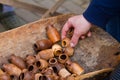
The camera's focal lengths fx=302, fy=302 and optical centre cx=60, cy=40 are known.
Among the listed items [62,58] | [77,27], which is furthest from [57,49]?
[77,27]

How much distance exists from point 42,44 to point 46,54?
0.06m

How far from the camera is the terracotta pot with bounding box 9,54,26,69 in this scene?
4.71 ft

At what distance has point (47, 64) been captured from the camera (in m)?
1.46

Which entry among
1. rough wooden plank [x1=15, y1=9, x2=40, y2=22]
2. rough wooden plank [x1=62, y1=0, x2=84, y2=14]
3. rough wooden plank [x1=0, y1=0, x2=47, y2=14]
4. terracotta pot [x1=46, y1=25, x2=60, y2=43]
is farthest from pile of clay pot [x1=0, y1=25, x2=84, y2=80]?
rough wooden plank [x1=62, y1=0, x2=84, y2=14]

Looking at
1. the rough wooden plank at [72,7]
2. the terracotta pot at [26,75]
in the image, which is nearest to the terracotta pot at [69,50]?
the terracotta pot at [26,75]

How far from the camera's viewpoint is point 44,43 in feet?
5.00

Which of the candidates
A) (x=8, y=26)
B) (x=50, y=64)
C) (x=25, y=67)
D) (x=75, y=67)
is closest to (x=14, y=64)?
(x=25, y=67)

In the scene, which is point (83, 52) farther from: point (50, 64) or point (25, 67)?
point (25, 67)

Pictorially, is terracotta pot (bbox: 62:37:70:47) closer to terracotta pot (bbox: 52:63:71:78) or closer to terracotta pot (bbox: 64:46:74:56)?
terracotta pot (bbox: 64:46:74:56)

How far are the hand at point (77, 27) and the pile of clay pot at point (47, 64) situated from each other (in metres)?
0.04

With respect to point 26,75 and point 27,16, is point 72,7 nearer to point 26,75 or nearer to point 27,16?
point 27,16

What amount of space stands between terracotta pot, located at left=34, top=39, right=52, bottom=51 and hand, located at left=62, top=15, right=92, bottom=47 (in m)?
0.09

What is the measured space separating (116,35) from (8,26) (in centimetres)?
117

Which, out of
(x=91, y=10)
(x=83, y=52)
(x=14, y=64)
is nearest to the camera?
(x=91, y=10)
